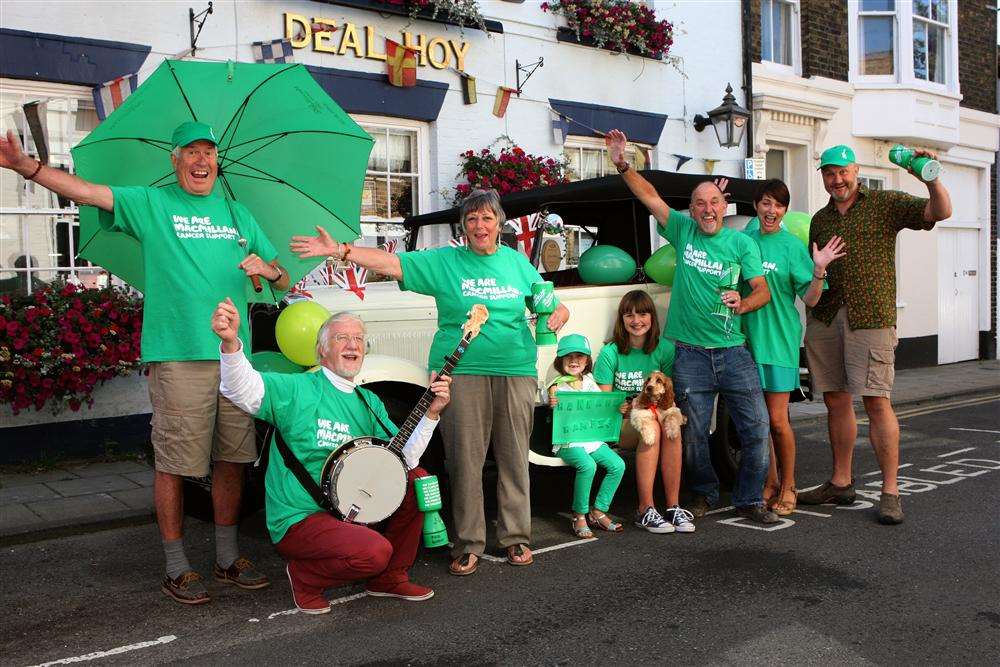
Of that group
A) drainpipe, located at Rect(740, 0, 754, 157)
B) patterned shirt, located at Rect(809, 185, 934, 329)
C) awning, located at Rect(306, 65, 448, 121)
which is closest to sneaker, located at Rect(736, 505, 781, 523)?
patterned shirt, located at Rect(809, 185, 934, 329)

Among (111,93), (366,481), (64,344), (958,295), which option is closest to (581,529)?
(366,481)

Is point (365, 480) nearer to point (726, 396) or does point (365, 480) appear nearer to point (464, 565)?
point (464, 565)

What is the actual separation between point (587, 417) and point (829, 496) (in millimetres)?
1849

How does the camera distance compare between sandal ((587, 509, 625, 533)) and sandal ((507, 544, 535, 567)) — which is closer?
sandal ((507, 544, 535, 567))

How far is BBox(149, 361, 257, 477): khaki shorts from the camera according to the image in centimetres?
423

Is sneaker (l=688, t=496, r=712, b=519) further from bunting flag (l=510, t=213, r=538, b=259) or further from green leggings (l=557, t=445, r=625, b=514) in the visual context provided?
bunting flag (l=510, t=213, r=538, b=259)

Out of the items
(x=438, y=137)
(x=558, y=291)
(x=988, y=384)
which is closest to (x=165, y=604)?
(x=558, y=291)

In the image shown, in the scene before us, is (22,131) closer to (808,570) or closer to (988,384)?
(808,570)

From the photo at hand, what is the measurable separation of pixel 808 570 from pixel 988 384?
1004 cm

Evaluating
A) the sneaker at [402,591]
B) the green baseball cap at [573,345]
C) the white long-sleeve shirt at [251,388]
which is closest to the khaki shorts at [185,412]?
the white long-sleeve shirt at [251,388]

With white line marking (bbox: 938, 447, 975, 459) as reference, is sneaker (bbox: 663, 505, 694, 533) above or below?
above

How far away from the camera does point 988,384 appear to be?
42.9ft

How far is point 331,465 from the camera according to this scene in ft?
13.2

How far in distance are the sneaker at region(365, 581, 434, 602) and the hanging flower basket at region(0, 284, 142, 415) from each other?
13.2 ft
